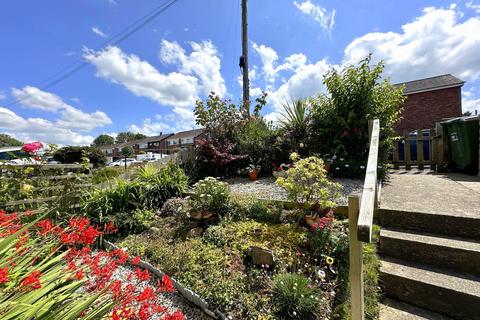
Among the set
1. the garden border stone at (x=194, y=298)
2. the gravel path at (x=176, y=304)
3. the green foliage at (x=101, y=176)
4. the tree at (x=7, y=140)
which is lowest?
the gravel path at (x=176, y=304)

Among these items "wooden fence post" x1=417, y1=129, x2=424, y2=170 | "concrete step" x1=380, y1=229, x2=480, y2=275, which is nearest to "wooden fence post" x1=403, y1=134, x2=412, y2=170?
"wooden fence post" x1=417, y1=129, x2=424, y2=170

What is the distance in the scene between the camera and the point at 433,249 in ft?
6.87

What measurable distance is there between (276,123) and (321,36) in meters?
4.01

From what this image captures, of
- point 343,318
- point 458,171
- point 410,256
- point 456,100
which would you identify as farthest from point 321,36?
point 456,100

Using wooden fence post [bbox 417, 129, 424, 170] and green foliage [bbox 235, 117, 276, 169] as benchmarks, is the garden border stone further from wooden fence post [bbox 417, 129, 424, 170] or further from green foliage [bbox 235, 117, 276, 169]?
wooden fence post [bbox 417, 129, 424, 170]

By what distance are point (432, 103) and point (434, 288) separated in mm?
17519

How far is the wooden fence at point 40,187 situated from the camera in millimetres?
3574

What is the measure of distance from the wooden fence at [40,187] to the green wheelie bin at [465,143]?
25.9ft

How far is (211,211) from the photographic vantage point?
11.2ft

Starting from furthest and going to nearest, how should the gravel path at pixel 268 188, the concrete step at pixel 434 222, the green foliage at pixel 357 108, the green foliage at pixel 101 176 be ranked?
the green foliage at pixel 101 176, the green foliage at pixel 357 108, the gravel path at pixel 268 188, the concrete step at pixel 434 222

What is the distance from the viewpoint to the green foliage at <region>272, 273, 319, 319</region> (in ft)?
5.84

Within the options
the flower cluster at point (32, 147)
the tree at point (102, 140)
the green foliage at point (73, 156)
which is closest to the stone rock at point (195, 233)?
the flower cluster at point (32, 147)

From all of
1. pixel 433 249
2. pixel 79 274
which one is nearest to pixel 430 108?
pixel 433 249

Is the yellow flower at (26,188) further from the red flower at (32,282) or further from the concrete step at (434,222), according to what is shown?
the concrete step at (434,222)
